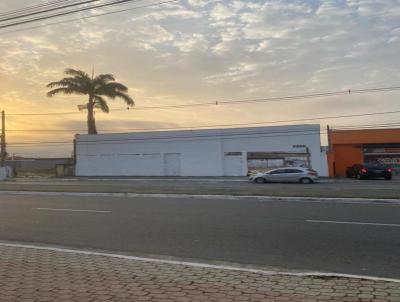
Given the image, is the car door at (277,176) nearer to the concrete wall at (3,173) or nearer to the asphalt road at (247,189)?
the asphalt road at (247,189)

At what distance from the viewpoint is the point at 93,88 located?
1955 inches

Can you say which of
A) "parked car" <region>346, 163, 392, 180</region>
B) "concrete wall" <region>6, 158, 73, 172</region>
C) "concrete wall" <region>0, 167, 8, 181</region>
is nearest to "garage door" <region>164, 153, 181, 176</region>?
"concrete wall" <region>0, 167, 8, 181</region>

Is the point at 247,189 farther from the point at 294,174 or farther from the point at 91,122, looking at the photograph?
the point at 91,122

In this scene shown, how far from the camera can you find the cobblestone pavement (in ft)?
16.9

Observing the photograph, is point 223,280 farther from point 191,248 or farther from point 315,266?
point 191,248

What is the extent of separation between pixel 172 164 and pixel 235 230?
126 ft

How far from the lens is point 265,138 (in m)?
44.6

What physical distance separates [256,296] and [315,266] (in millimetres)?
2202

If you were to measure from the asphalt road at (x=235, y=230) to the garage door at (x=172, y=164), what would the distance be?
3150 cm

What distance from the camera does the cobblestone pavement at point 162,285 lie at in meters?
5.14

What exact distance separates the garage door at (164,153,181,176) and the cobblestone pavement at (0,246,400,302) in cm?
4130

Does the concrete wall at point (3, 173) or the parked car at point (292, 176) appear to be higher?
the concrete wall at point (3, 173)

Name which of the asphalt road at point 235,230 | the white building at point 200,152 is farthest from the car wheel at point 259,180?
the asphalt road at point 235,230

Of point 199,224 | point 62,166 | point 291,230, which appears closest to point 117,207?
point 199,224
